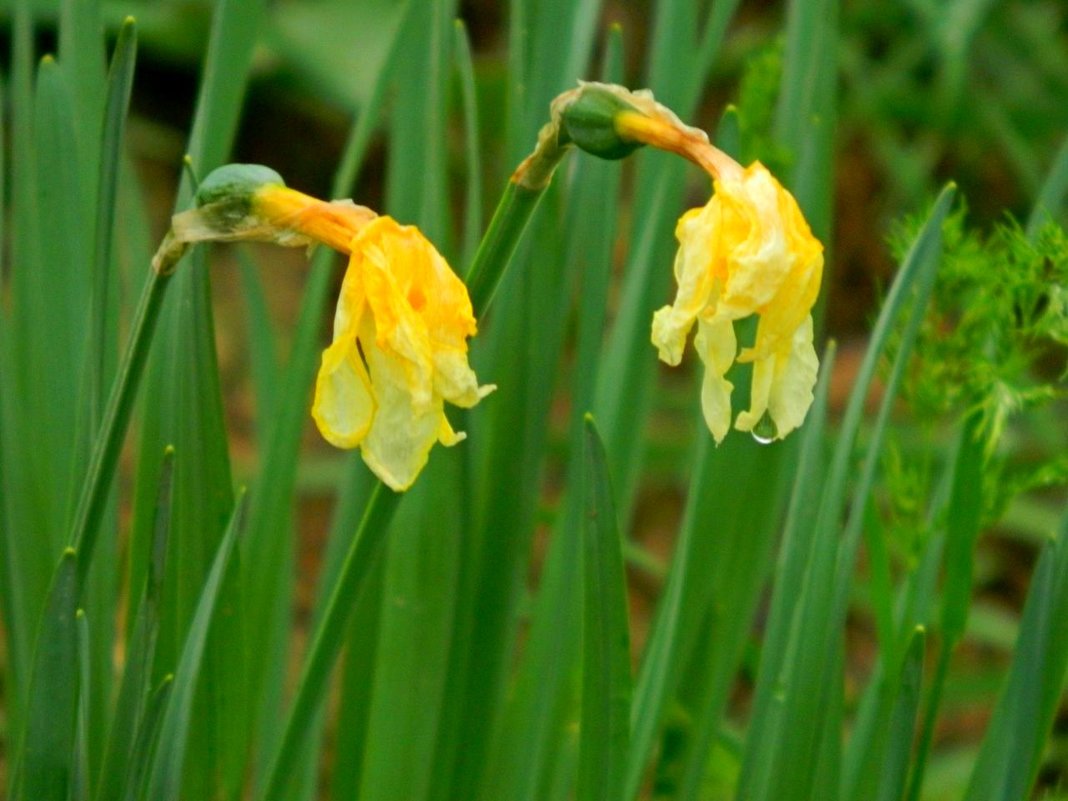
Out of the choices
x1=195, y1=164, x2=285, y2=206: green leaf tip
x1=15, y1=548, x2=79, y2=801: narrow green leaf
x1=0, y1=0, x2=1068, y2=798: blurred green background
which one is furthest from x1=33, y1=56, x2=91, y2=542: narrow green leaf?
x1=0, y1=0, x2=1068, y2=798: blurred green background

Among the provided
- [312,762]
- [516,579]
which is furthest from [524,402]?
[312,762]

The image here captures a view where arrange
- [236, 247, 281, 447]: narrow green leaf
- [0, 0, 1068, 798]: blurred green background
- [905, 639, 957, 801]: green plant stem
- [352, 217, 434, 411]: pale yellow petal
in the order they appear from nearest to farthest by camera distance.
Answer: [352, 217, 434, 411]: pale yellow petal, [905, 639, 957, 801]: green plant stem, [236, 247, 281, 447]: narrow green leaf, [0, 0, 1068, 798]: blurred green background

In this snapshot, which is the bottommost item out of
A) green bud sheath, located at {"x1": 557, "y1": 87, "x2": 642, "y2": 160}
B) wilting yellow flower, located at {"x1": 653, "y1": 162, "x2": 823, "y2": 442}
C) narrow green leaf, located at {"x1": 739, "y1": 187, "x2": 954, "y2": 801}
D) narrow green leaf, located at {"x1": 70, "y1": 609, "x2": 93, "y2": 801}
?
narrow green leaf, located at {"x1": 70, "y1": 609, "x2": 93, "y2": 801}

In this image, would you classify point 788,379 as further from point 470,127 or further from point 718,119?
point 718,119

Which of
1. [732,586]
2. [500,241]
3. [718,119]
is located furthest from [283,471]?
[718,119]

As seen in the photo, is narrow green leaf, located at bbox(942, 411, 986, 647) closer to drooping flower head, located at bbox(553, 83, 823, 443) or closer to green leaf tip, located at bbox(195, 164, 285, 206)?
drooping flower head, located at bbox(553, 83, 823, 443)

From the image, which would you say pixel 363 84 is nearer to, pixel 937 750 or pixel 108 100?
pixel 937 750
